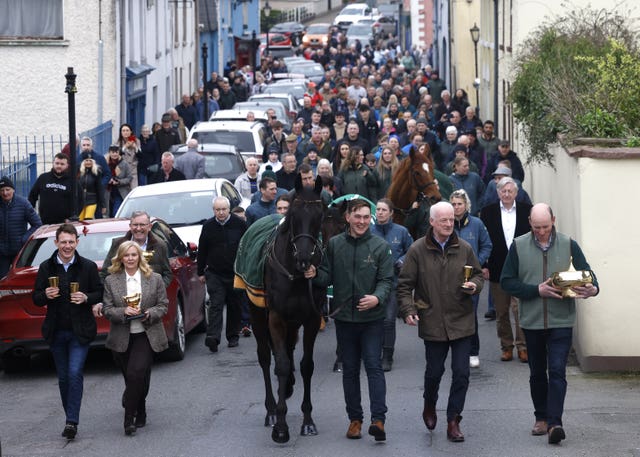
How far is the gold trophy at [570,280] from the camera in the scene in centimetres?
1082


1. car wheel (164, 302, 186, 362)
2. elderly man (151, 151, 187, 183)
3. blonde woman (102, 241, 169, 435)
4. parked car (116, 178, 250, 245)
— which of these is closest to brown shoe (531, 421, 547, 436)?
blonde woman (102, 241, 169, 435)

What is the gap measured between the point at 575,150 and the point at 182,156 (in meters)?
11.6

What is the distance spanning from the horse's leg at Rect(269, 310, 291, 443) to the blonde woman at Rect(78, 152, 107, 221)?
10373mm

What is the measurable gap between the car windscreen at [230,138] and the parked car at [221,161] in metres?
3.37

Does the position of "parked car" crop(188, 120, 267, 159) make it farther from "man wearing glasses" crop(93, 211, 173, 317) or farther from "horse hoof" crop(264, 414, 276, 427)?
"horse hoof" crop(264, 414, 276, 427)

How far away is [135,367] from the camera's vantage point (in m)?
11.8

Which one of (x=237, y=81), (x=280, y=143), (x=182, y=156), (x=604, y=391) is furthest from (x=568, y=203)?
(x=237, y=81)

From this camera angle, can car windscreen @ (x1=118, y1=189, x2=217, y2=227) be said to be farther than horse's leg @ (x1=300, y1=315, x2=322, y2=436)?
Yes

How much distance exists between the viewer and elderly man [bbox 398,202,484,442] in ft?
36.3

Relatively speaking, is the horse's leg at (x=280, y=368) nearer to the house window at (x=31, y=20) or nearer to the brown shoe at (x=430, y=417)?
the brown shoe at (x=430, y=417)

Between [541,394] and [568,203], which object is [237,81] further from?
[541,394]

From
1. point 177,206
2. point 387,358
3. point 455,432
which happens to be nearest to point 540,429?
point 455,432

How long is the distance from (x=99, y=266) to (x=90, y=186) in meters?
7.22

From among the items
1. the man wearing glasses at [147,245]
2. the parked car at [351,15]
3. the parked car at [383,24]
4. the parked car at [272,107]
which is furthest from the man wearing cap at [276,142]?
the parked car at [351,15]
